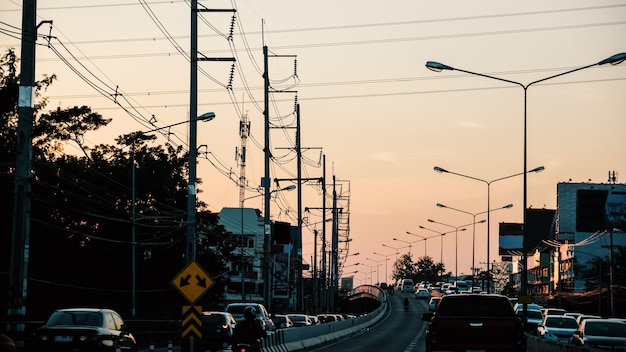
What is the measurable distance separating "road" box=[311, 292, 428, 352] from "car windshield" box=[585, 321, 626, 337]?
927 cm

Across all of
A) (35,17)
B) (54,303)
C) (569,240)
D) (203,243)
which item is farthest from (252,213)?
(35,17)

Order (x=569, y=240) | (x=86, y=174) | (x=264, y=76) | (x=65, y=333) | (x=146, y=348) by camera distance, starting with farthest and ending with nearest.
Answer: (x=569, y=240), (x=86, y=174), (x=264, y=76), (x=146, y=348), (x=65, y=333)

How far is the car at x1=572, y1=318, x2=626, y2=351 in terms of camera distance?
35.9 meters

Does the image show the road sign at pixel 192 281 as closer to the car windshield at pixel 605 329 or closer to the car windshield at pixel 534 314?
the car windshield at pixel 605 329

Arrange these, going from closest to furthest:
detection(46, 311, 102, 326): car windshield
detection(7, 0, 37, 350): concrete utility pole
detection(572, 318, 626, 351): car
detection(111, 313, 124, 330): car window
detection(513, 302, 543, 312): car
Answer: detection(7, 0, 37, 350): concrete utility pole < detection(46, 311, 102, 326): car windshield < detection(111, 313, 124, 330): car window < detection(572, 318, 626, 351): car < detection(513, 302, 543, 312): car

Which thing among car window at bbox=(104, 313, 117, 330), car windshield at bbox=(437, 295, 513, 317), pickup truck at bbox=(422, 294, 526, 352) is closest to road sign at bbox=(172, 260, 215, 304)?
car window at bbox=(104, 313, 117, 330)

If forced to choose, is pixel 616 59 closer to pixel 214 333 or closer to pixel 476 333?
pixel 214 333

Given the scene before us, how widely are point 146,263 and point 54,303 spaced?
17678mm

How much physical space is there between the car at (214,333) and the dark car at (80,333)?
9.89 metres

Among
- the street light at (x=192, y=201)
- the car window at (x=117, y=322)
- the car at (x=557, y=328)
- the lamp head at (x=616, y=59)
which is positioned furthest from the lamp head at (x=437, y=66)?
the car window at (x=117, y=322)

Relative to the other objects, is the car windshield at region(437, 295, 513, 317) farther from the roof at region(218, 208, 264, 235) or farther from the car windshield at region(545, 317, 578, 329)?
the roof at region(218, 208, 264, 235)

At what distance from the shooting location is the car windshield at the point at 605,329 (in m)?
36.7

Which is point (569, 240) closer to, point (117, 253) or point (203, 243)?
point (203, 243)

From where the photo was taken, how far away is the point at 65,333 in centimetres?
2866
